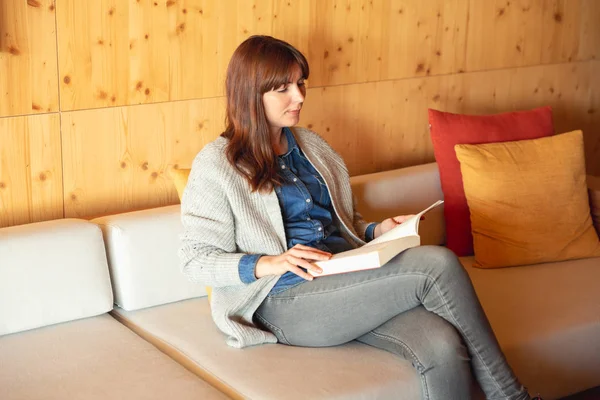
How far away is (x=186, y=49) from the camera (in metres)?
2.78

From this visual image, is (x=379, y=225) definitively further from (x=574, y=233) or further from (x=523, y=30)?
(x=523, y=30)

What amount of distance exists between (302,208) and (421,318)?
45 cm

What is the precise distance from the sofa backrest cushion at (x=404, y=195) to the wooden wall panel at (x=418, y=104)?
0.26m

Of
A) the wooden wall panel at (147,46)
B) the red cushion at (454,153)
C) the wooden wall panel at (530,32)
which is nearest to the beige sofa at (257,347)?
the red cushion at (454,153)

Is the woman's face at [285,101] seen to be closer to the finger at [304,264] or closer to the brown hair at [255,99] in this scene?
the brown hair at [255,99]

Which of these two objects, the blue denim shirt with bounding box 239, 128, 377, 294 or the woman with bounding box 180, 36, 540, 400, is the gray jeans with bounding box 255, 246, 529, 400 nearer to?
the woman with bounding box 180, 36, 540, 400

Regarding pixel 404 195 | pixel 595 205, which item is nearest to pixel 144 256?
pixel 404 195

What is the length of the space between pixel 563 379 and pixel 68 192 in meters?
1.54

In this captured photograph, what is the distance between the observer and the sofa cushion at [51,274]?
88.5 inches

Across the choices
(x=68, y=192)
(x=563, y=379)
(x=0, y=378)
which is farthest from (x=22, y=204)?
(x=563, y=379)

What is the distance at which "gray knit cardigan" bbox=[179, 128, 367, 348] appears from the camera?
224 cm

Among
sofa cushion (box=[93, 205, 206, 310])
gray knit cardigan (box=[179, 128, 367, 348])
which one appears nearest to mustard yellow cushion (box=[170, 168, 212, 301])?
sofa cushion (box=[93, 205, 206, 310])

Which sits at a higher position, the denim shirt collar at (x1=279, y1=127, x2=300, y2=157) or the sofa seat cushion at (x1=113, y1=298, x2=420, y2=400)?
the denim shirt collar at (x1=279, y1=127, x2=300, y2=157)

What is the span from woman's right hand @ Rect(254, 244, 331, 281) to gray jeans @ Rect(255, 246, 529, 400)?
0.09m
